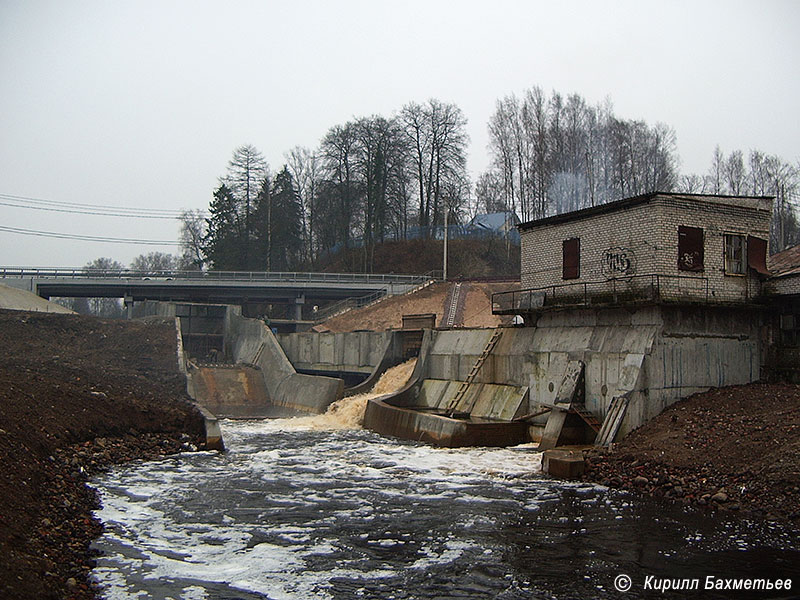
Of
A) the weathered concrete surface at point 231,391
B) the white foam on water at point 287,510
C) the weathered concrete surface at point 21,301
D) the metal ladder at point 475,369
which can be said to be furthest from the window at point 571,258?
the weathered concrete surface at point 21,301

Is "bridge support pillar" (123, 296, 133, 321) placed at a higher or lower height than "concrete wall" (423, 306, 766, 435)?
→ higher

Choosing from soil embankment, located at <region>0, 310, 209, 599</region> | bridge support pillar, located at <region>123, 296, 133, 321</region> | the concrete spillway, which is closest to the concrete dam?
the concrete spillway

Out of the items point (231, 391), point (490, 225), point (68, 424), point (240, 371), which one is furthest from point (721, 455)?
point (490, 225)

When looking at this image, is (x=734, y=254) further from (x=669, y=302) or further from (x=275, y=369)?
(x=275, y=369)

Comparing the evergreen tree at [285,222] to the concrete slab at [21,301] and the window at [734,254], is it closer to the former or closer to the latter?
the concrete slab at [21,301]

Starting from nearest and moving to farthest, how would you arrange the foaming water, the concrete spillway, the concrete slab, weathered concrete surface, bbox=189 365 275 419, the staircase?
the foaming water → the concrete spillway → weathered concrete surface, bbox=189 365 275 419 → the staircase → the concrete slab

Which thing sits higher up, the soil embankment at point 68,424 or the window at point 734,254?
the window at point 734,254

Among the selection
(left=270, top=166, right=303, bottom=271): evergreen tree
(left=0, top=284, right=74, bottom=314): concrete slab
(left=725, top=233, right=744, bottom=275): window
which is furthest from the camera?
(left=270, top=166, right=303, bottom=271): evergreen tree

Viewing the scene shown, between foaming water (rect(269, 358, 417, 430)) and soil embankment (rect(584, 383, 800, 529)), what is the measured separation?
14.2 meters

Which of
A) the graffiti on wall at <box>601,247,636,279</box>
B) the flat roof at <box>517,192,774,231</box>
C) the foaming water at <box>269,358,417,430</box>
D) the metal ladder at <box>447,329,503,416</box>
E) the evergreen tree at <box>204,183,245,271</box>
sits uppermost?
the evergreen tree at <box>204,183,245,271</box>

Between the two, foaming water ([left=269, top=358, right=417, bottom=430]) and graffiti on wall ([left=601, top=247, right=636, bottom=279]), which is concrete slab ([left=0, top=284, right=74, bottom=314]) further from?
graffiti on wall ([left=601, top=247, right=636, bottom=279])

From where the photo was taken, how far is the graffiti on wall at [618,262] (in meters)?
23.8

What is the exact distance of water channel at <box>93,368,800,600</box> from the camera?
10961 millimetres

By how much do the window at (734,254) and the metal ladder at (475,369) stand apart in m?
9.00
